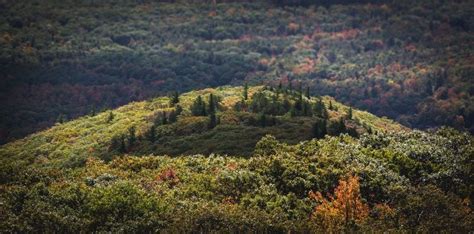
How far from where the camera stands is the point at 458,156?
180 m

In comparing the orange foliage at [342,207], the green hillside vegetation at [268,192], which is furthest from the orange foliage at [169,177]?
the orange foliage at [342,207]

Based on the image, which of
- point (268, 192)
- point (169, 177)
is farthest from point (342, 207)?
point (169, 177)

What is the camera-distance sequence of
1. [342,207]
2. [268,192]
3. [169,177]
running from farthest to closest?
[169,177] < [268,192] < [342,207]

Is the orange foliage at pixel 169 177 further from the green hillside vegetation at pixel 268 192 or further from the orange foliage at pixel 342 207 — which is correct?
the orange foliage at pixel 342 207

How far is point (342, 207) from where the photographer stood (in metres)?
158

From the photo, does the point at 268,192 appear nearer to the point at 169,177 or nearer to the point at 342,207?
the point at 342,207

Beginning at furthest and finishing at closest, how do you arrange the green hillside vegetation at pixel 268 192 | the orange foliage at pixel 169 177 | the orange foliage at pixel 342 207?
the orange foliage at pixel 169 177 < the orange foliage at pixel 342 207 < the green hillside vegetation at pixel 268 192

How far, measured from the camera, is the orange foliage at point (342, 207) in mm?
150125

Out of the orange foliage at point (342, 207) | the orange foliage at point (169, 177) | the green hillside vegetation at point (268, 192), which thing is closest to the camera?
the green hillside vegetation at point (268, 192)

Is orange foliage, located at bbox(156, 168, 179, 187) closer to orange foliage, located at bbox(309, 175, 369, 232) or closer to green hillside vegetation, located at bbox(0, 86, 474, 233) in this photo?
green hillside vegetation, located at bbox(0, 86, 474, 233)

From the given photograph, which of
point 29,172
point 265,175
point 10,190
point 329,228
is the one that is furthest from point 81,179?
point 329,228

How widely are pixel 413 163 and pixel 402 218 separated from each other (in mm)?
27135

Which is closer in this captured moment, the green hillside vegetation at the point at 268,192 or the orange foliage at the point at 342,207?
the green hillside vegetation at the point at 268,192

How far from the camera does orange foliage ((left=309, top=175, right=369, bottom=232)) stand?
150m
